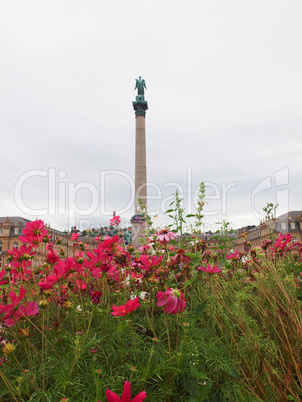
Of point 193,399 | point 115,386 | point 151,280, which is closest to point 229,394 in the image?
point 193,399

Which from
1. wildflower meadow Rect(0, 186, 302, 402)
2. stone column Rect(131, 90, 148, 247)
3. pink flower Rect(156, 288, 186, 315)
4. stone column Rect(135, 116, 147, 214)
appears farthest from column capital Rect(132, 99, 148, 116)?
pink flower Rect(156, 288, 186, 315)

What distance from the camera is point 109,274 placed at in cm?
217

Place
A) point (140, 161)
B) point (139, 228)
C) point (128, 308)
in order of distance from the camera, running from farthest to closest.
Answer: point (140, 161) → point (139, 228) → point (128, 308)

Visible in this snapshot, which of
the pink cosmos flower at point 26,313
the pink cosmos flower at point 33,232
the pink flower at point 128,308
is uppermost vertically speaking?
the pink cosmos flower at point 33,232

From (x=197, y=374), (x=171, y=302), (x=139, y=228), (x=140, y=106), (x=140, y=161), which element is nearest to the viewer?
(x=197, y=374)

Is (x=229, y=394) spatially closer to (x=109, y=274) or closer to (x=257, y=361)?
(x=257, y=361)

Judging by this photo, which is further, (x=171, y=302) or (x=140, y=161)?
(x=140, y=161)

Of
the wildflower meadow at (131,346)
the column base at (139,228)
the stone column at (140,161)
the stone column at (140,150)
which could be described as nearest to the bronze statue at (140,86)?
the stone column at (140,150)

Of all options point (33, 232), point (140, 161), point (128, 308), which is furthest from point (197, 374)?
point (140, 161)

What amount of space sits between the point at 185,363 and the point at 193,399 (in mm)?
221

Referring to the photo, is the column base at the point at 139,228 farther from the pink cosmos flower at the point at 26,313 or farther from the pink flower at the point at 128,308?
the pink flower at the point at 128,308

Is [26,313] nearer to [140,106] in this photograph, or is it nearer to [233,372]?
[233,372]

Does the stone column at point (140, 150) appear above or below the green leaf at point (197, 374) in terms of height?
above

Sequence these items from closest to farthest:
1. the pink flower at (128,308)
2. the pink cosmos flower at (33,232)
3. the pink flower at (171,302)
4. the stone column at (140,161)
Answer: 1. the pink flower at (128,308)
2. the pink flower at (171,302)
3. the pink cosmos flower at (33,232)
4. the stone column at (140,161)
